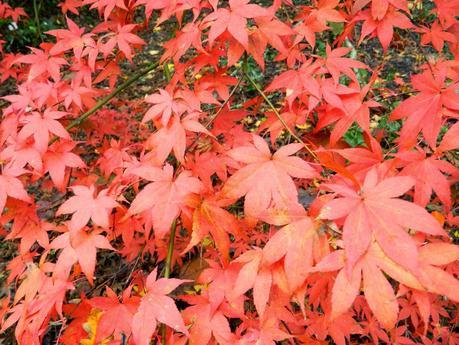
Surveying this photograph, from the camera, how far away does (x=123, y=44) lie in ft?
6.66

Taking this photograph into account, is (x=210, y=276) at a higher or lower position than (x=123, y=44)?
lower

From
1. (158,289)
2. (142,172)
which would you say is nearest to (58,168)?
(142,172)

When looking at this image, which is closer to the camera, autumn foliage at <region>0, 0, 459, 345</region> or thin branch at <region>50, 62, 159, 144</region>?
autumn foliage at <region>0, 0, 459, 345</region>

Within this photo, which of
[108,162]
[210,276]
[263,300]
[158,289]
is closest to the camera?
[263,300]

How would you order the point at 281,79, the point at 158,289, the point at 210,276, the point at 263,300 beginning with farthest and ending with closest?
the point at 281,79
the point at 210,276
the point at 158,289
the point at 263,300

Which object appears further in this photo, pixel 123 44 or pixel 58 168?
pixel 123 44

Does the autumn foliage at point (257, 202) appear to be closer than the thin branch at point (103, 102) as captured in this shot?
Yes

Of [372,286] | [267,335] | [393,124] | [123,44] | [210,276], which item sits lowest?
[393,124]

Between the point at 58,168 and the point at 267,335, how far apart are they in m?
1.18

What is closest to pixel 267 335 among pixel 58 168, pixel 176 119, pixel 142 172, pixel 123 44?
pixel 142 172

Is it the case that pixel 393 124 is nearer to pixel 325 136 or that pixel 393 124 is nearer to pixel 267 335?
pixel 325 136

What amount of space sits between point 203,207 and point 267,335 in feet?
1.67

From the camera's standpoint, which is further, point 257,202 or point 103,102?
point 103,102

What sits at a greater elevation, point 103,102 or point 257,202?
point 257,202
